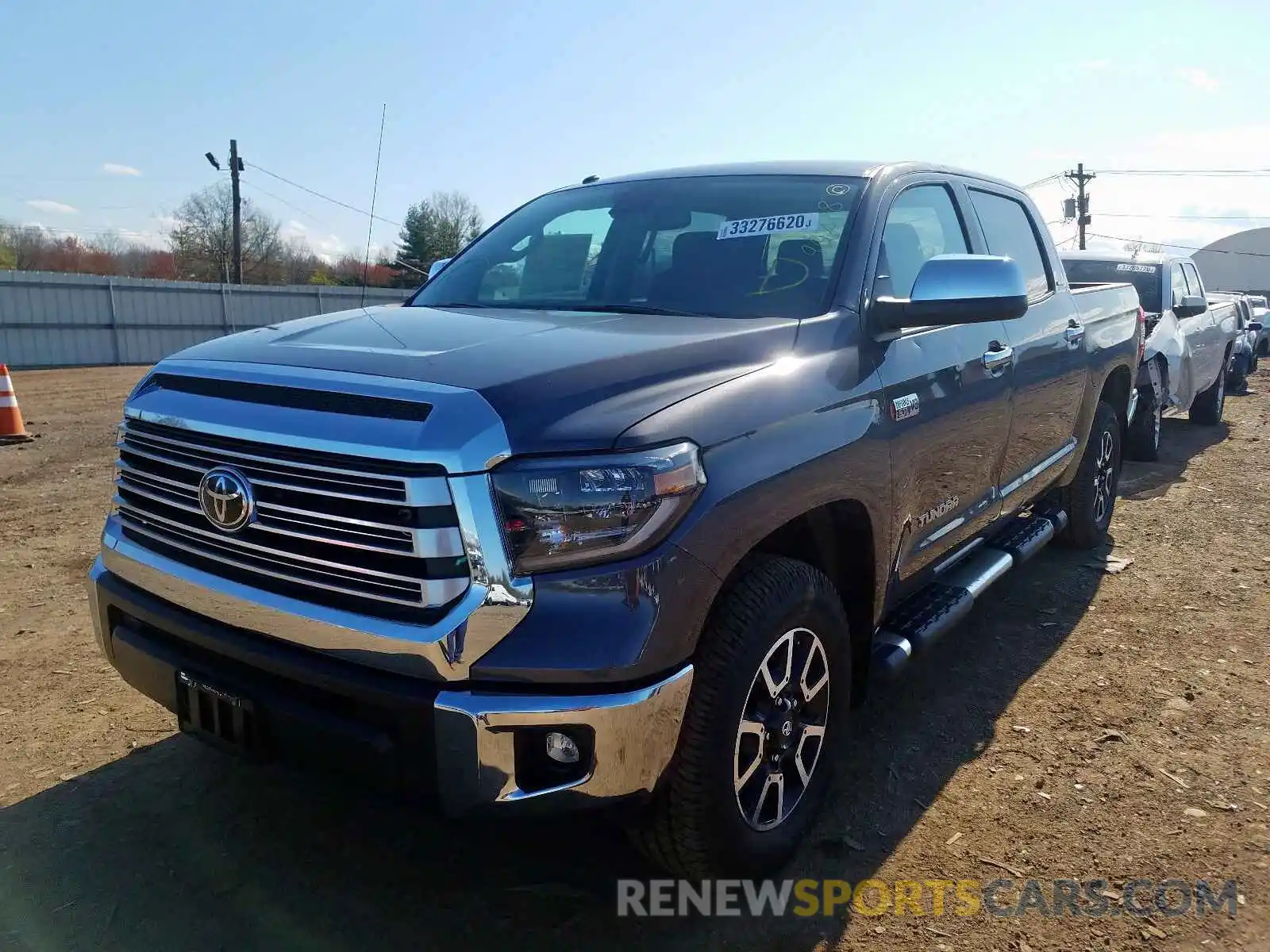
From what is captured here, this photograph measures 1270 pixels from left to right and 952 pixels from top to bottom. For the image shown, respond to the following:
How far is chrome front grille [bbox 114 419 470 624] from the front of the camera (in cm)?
200

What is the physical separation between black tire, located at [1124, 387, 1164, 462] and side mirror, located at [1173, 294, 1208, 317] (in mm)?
840

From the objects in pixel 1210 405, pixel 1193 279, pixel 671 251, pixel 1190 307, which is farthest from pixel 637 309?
pixel 1210 405

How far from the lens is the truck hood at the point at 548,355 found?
6.88 feet

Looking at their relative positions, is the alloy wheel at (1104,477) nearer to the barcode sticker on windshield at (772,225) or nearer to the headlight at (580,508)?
the barcode sticker on windshield at (772,225)

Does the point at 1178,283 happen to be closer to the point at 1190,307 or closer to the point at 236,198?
the point at 1190,307

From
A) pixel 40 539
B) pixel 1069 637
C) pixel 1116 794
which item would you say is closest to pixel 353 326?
pixel 1116 794

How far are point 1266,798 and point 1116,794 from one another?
464 mm

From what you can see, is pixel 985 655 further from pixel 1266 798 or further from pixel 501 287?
pixel 501 287

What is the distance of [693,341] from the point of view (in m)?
2.52

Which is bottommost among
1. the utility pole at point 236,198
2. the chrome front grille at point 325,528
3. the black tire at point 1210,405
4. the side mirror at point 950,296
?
the black tire at point 1210,405

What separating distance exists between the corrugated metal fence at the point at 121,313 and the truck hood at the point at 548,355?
1765 cm

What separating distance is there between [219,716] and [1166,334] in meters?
8.84

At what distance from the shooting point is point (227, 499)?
89.1 inches

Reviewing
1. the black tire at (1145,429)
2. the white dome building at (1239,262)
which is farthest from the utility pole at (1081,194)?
the black tire at (1145,429)
